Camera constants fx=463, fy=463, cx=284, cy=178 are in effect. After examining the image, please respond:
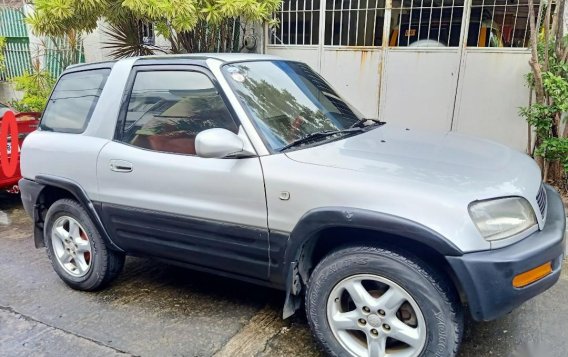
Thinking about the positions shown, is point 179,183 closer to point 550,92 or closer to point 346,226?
point 346,226

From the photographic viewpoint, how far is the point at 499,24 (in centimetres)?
619

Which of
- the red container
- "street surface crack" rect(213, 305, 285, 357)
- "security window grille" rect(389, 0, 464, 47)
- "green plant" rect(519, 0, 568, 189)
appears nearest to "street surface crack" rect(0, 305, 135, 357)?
"street surface crack" rect(213, 305, 285, 357)

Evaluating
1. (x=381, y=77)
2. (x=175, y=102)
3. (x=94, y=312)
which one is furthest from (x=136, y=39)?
(x=94, y=312)

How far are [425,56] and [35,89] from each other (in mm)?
7095

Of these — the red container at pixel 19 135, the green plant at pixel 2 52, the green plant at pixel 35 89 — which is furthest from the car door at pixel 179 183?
the green plant at pixel 2 52

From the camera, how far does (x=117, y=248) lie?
3467 millimetres

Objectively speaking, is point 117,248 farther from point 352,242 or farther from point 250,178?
point 352,242

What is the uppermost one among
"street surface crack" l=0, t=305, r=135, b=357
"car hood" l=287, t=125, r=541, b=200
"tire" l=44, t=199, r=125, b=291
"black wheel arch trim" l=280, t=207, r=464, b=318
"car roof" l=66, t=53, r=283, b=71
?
"car roof" l=66, t=53, r=283, b=71

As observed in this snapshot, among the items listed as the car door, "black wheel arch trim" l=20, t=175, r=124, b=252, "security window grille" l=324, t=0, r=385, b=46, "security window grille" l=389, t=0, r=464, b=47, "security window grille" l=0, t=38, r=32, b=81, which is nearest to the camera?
the car door

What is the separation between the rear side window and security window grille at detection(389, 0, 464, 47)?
15.3 feet

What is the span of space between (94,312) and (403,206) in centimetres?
241

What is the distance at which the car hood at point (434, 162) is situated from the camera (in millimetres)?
2373

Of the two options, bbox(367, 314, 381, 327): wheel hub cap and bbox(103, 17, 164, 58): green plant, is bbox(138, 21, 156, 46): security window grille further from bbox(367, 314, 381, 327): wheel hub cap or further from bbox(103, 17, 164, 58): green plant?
bbox(367, 314, 381, 327): wheel hub cap

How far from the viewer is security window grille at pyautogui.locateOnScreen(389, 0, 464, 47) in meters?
6.38
